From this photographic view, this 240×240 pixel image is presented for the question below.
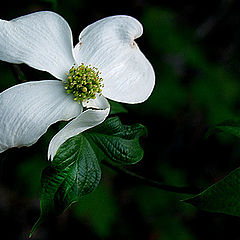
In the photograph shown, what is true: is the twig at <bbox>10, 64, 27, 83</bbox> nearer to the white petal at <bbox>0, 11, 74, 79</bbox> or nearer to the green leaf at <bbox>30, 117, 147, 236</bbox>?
the white petal at <bbox>0, 11, 74, 79</bbox>

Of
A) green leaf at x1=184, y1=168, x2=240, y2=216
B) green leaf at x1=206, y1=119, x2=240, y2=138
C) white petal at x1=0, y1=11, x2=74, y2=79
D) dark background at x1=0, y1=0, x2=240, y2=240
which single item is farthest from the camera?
dark background at x1=0, y1=0, x2=240, y2=240

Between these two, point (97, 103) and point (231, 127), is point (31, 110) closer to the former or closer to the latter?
point (97, 103)

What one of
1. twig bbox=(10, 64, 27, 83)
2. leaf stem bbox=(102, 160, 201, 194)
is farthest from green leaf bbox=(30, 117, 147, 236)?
twig bbox=(10, 64, 27, 83)

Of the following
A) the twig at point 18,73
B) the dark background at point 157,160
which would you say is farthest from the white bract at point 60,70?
the dark background at point 157,160

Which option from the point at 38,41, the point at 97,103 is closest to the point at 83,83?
the point at 97,103

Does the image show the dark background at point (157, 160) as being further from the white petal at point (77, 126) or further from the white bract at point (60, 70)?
the white petal at point (77, 126)

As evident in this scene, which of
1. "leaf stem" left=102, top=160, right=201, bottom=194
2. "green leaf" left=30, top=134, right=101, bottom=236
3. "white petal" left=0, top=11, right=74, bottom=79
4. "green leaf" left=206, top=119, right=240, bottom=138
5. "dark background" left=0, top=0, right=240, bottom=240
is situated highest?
"white petal" left=0, top=11, right=74, bottom=79

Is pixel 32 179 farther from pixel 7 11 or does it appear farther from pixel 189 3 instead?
pixel 189 3
